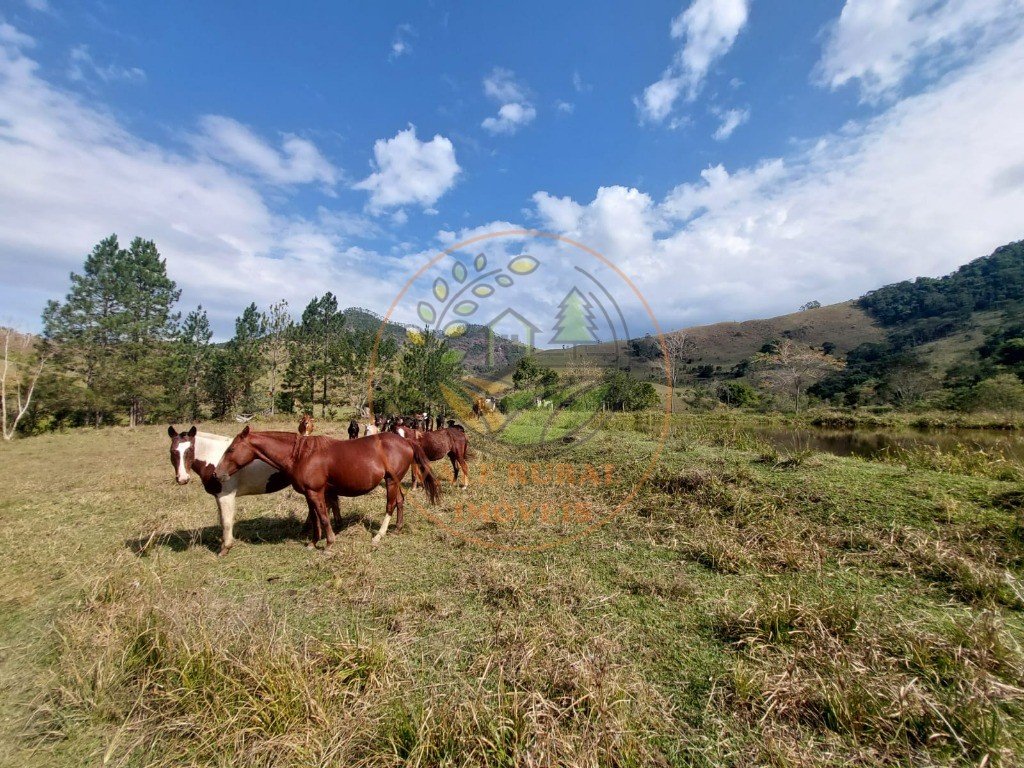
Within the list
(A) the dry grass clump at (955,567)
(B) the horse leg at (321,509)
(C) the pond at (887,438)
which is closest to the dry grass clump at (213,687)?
(B) the horse leg at (321,509)

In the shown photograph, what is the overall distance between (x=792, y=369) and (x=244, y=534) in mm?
45493

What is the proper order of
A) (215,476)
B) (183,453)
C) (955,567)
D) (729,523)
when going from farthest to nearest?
(729,523)
(215,476)
(183,453)
(955,567)

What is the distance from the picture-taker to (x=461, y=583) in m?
4.79

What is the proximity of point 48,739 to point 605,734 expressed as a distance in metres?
3.79

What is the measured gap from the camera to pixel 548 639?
341 cm

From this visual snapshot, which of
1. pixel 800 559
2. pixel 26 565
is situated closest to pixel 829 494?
pixel 800 559

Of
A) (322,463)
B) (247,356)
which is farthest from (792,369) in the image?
(247,356)

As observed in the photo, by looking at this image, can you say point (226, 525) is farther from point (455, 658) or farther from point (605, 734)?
point (605, 734)

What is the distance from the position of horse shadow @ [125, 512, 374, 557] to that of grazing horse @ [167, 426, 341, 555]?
1.39ft

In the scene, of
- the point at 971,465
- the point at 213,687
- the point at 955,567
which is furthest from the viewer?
the point at 971,465

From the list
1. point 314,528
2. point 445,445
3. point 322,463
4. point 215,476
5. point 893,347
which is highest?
point 893,347

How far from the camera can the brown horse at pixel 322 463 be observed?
5809 mm

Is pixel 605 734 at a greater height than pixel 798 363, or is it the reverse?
pixel 798 363

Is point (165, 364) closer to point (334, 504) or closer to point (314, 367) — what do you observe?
point (314, 367)
